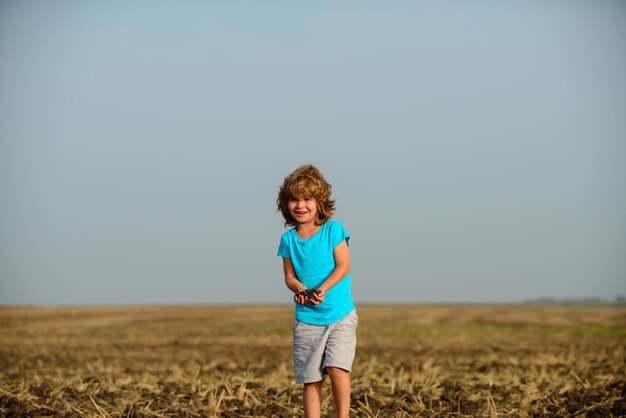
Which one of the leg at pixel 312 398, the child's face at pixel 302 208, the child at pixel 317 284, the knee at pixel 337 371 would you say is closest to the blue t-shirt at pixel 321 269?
the child at pixel 317 284

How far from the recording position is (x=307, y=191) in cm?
585

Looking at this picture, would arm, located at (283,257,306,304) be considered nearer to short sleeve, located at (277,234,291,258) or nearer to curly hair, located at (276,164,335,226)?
short sleeve, located at (277,234,291,258)

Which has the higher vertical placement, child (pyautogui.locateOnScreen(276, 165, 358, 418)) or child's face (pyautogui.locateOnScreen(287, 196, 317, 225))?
child's face (pyautogui.locateOnScreen(287, 196, 317, 225))

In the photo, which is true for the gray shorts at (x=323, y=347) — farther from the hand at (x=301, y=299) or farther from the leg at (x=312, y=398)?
the hand at (x=301, y=299)

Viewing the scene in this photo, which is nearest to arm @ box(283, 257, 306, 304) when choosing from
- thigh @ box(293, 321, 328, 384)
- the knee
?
thigh @ box(293, 321, 328, 384)

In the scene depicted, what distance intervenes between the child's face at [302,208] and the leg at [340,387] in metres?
1.22

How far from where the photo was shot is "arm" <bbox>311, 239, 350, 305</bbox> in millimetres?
5707

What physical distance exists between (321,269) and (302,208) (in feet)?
1.68

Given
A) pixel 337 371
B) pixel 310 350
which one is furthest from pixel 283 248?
pixel 337 371

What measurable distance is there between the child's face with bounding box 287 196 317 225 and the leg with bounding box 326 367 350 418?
1220mm

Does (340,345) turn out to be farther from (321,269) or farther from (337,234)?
(337,234)

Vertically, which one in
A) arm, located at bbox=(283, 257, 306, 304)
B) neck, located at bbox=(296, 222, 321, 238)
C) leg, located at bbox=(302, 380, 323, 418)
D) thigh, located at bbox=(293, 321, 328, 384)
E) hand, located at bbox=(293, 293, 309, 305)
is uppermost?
neck, located at bbox=(296, 222, 321, 238)

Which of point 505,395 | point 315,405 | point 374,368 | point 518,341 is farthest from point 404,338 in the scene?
point 315,405

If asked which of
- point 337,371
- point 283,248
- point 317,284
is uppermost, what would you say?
point 283,248
